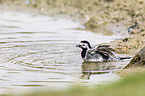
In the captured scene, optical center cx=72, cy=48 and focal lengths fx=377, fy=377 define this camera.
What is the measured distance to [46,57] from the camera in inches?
424

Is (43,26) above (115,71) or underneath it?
above

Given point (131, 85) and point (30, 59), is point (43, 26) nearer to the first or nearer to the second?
point (30, 59)

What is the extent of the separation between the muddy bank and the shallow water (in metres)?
0.76

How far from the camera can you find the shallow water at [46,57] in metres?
8.35

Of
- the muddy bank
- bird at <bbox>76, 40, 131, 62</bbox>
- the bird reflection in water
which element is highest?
the muddy bank

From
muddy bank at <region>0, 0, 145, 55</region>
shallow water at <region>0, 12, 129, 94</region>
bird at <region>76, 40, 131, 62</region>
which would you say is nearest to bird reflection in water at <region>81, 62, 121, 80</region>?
shallow water at <region>0, 12, 129, 94</region>

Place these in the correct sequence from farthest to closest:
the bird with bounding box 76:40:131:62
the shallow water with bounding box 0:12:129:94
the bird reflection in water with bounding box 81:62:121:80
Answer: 1. the bird with bounding box 76:40:131:62
2. the bird reflection in water with bounding box 81:62:121:80
3. the shallow water with bounding box 0:12:129:94

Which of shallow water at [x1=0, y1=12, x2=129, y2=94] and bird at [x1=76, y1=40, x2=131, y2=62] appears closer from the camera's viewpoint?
shallow water at [x1=0, y1=12, x2=129, y2=94]

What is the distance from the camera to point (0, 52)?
11.3 metres

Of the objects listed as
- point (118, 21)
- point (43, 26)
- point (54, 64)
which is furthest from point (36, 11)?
point (54, 64)

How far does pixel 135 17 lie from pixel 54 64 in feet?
21.2

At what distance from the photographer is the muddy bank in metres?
12.6

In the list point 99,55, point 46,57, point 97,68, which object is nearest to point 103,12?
point 99,55

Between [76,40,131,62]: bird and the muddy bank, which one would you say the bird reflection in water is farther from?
the muddy bank
